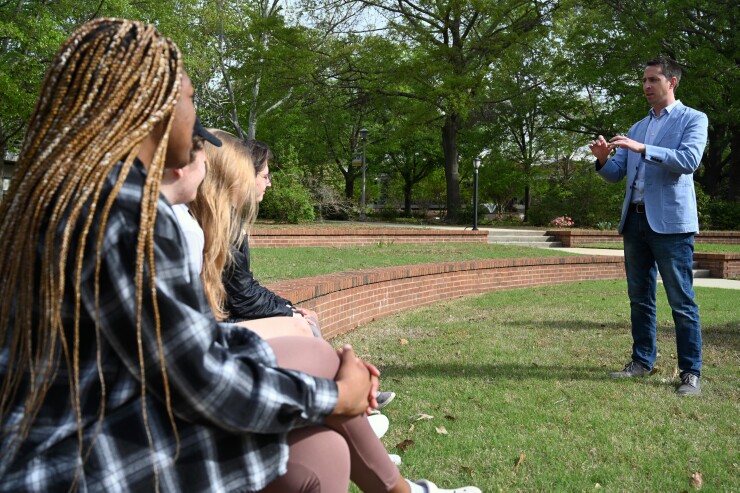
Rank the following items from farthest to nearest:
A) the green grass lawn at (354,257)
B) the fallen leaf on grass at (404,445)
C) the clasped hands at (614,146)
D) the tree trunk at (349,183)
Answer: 1. the tree trunk at (349,183)
2. the green grass lawn at (354,257)
3. the clasped hands at (614,146)
4. the fallen leaf on grass at (404,445)

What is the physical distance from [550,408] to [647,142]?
1.97 metres

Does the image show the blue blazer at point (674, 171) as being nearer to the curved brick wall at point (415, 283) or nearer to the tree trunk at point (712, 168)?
the curved brick wall at point (415, 283)

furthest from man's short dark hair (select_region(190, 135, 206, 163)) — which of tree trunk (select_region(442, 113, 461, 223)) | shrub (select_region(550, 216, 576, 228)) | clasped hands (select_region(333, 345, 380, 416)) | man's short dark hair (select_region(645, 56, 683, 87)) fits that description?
tree trunk (select_region(442, 113, 461, 223))

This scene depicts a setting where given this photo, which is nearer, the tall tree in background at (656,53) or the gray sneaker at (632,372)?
the gray sneaker at (632,372)

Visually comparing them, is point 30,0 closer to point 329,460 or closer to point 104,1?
point 104,1

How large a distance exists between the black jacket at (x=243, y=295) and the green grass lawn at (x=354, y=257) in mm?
3329

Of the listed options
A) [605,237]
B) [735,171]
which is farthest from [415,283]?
[735,171]

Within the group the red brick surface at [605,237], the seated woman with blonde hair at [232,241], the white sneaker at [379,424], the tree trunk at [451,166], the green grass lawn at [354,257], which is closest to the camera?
the white sneaker at [379,424]

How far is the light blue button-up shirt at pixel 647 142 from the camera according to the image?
467cm

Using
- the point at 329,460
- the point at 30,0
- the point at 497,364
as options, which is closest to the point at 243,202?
the point at 329,460

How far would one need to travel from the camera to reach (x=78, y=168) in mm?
1332

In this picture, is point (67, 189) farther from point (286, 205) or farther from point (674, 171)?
point (286, 205)

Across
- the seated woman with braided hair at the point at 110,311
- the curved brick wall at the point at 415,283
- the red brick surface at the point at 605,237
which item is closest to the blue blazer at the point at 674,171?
the curved brick wall at the point at 415,283

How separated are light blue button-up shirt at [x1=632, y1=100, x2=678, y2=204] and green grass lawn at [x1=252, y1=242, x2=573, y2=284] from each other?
361 centimetres
